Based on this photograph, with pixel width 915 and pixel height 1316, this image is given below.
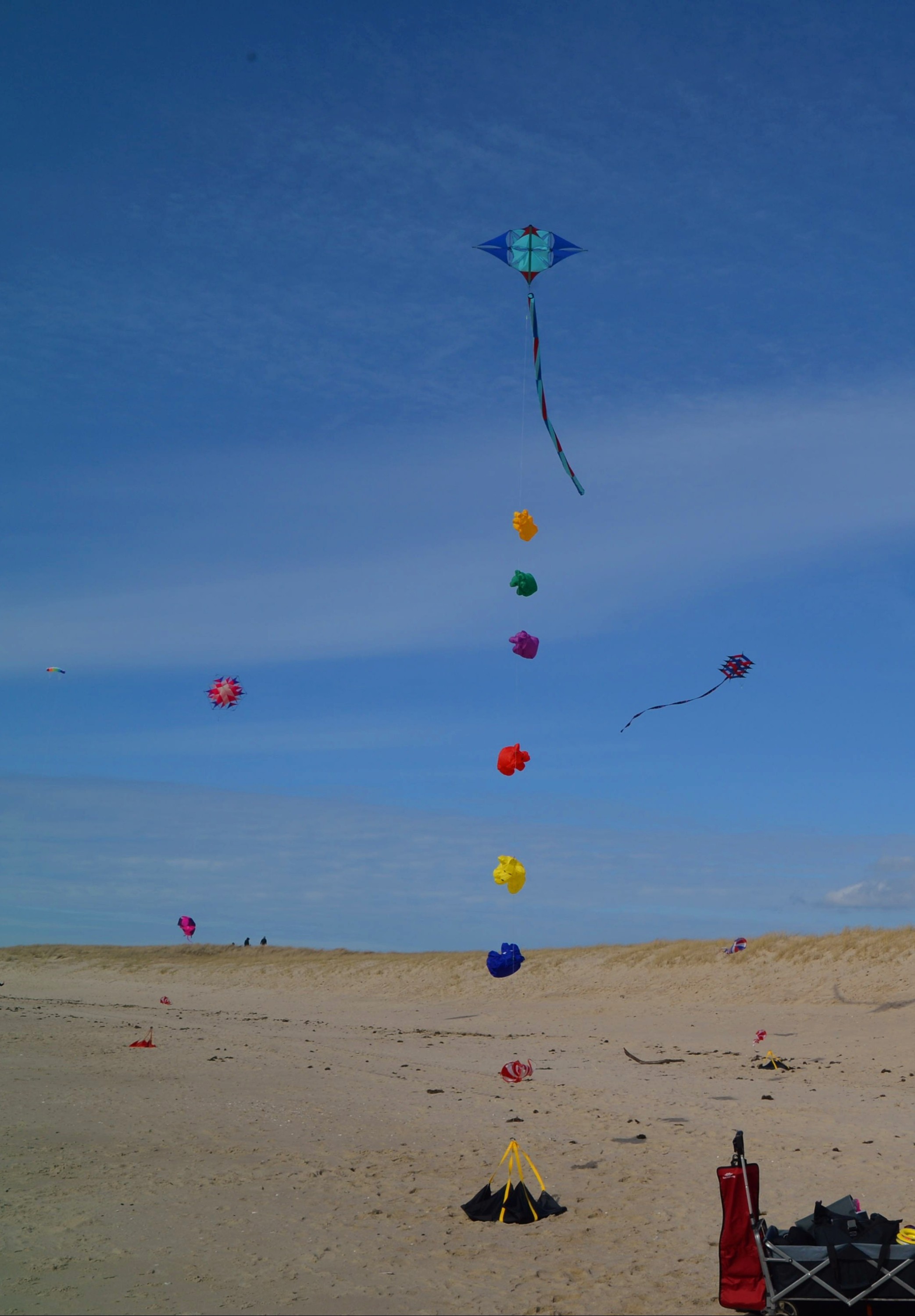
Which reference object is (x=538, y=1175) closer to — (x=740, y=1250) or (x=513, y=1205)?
(x=513, y=1205)

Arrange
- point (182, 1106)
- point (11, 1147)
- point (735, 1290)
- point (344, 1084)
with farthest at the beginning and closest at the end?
1. point (344, 1084)
2. point (182, 1106)
3. point (11, 1147)
4. point (735, 1290)

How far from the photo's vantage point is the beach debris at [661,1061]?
19.5m

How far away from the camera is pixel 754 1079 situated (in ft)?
57.3

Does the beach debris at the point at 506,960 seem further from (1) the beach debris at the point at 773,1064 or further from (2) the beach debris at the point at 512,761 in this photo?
(1) the beach debris at the point at 773,1064

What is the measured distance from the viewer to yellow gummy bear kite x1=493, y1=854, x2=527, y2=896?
11.7 meters

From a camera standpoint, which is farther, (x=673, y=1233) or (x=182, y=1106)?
(x=182, y=1106)

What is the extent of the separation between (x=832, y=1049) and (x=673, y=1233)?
13076 mm

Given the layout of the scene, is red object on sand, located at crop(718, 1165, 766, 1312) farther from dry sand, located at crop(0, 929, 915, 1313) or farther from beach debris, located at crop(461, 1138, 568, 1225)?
beach debris, located at crop(461, 1138, 568, 1225)

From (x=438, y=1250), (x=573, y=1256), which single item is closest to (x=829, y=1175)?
(x=573, y=1256)

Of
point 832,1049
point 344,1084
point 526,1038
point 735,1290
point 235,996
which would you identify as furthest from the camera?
point 235,996

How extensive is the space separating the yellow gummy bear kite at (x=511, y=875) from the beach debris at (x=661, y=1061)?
31.7 ft

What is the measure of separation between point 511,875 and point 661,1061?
33.2 ft

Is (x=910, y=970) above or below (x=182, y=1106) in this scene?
above

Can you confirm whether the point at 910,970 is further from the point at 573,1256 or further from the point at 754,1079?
the point at 573,1256
